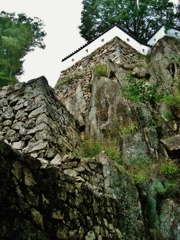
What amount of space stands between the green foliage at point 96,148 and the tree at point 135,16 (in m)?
11.3

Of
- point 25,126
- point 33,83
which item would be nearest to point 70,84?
point 33,83

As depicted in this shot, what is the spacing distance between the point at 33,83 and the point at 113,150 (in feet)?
8.13

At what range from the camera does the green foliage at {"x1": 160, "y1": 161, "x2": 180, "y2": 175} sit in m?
5.73

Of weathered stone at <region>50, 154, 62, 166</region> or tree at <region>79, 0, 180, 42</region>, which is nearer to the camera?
weathered stone at <region>50, 154, 62, 166</region>

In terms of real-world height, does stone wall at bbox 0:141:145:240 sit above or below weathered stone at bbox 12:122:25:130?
below

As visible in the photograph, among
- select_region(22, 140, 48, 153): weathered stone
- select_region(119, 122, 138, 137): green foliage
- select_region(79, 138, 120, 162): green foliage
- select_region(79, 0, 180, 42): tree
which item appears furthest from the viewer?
select_region(79, 0, 180, 42): tree

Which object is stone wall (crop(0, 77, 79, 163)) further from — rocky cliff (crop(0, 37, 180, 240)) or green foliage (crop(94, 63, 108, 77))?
green foliage (crop(94, 63, 108, 77))

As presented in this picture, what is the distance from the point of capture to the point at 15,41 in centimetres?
1313

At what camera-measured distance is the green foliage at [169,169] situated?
18.8 feet

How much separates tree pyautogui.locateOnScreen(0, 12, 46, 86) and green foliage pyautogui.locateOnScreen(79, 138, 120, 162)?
241 inches

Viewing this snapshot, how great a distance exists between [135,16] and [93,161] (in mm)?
13818

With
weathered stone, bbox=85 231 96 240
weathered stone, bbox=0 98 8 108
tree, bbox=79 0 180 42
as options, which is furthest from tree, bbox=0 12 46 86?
weathered stone, bbox=85 231 96 240

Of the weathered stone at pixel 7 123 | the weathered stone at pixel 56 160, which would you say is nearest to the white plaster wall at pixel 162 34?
the weathered stone at pixel 7 123

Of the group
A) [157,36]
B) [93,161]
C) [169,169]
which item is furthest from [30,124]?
[157,36]
